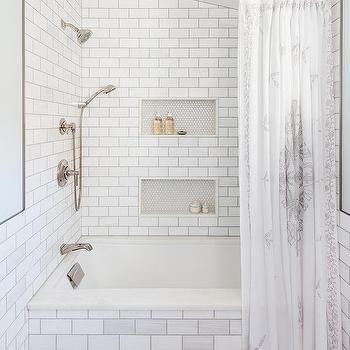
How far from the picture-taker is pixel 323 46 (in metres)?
2.06

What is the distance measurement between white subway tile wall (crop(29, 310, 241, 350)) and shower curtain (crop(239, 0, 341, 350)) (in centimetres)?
16

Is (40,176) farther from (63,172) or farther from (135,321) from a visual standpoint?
(135,321)

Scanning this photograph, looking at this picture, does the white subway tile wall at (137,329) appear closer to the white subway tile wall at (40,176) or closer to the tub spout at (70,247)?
the white subway tile wall at (40,176)

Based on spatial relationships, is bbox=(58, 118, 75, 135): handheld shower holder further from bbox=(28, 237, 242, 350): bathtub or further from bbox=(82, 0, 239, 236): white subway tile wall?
bbox=(28, 237, 242, 350): bathtub

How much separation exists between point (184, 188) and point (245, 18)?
169cm

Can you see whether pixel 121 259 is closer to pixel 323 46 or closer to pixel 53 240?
pixel 53 240

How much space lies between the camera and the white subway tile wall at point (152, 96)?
334 centimetres

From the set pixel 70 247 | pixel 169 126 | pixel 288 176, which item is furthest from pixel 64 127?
pixel 288 176

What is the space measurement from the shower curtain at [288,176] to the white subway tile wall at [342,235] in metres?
0.03

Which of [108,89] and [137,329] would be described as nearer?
[137,329]

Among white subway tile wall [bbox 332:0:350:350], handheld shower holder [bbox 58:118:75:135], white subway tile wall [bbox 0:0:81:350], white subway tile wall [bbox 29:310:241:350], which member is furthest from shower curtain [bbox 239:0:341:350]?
handheld shower holder [bbox 58:118:75:135]

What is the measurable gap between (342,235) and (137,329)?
3.75ft

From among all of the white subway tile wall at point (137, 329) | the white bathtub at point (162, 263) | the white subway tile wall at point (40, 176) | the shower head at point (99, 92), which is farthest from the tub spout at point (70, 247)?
the shower head at point (99, 92)

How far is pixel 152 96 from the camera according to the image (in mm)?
3373
